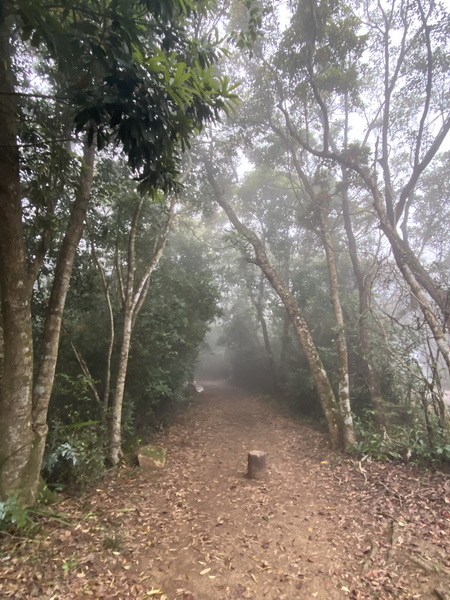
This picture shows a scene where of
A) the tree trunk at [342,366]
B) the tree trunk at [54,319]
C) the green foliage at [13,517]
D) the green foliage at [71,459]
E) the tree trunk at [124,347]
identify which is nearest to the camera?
the green foliage at [13,517]

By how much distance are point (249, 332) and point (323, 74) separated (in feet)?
47.4

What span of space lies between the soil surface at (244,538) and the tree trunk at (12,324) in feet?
2.69

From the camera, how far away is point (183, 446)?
9023mm

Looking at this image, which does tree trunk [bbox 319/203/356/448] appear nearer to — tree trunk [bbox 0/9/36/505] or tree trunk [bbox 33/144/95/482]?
tree trunk [bbox 33/144/95/482]

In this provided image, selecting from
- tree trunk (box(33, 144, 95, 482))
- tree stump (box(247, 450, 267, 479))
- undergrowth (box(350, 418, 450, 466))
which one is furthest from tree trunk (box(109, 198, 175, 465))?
undergrowth (box(350, 418, 450, 466))

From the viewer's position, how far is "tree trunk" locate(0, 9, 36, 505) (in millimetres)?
4227

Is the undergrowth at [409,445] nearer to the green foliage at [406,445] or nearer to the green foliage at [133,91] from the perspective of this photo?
the green foliage at [406,445]

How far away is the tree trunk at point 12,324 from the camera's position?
13.9ft

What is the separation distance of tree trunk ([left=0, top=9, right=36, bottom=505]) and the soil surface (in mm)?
819

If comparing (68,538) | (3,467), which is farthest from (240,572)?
(3,467)

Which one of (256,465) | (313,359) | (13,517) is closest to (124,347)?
(13,517)

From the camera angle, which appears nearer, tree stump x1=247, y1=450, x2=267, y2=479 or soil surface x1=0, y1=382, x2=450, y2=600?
soil surface x1=0, y1=382, x2=450, y2=600

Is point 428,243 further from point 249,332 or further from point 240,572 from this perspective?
point 240,572

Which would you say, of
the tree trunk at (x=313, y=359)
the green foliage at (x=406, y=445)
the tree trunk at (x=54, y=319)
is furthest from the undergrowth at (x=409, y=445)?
the tree trunk at (x=54, y=319)
